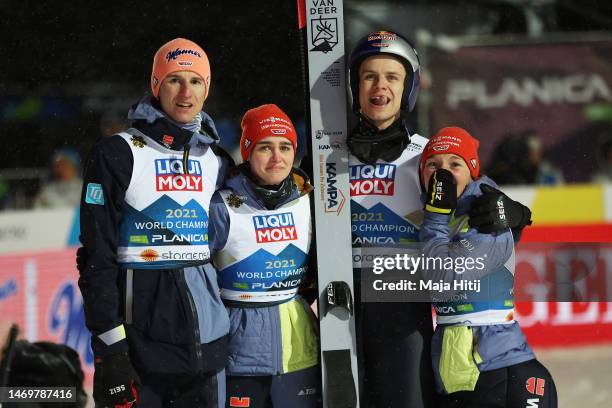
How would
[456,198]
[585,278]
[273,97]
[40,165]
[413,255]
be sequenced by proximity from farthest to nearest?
[40,165] → [273,97] → [585,278] → [413,255] → [456,198]

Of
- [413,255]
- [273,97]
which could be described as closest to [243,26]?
[273,97]

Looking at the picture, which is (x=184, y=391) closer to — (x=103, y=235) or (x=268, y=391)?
(x=268, y=391)

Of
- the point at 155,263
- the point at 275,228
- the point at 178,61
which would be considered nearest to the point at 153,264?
the point at 155,263

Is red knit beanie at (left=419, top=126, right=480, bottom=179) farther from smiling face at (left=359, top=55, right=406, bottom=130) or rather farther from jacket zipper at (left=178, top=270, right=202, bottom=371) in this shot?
jacket zipper at (left=178, top=270, right=202, bottom=371)

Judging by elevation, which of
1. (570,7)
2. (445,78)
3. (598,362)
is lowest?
(598,362)

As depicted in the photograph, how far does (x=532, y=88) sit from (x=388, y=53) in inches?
237

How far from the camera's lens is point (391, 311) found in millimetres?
3098

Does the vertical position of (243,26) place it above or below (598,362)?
above

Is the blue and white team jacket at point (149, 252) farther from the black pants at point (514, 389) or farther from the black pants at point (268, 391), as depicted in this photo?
the black pants at point (514, 389)

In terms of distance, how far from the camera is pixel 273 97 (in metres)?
6.82

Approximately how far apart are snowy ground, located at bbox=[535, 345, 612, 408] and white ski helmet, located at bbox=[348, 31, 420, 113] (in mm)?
2277

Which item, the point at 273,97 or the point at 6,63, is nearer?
the point at 273,97

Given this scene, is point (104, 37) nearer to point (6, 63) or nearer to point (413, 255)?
point (6, 63)

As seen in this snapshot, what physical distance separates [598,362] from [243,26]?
3677mm
